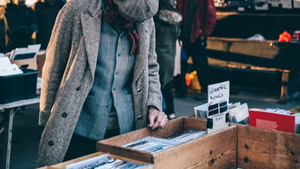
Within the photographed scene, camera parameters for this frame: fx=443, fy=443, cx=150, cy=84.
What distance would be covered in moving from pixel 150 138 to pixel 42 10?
7815 millimetres

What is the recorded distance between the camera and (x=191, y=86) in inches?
348

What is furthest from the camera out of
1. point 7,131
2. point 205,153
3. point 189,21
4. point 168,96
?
point 189,21

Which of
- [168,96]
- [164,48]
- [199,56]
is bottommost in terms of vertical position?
[168,96]

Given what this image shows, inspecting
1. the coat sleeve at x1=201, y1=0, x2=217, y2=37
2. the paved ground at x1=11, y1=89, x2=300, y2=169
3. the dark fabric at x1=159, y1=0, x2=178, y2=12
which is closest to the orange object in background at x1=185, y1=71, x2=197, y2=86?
the paved ground at x1=11, y1=89, x2=300, y2=169

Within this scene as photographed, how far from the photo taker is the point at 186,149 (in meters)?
2.15

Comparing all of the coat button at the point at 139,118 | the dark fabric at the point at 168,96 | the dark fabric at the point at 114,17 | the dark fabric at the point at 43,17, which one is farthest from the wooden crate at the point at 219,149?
the dark fabric at the point at 43,17

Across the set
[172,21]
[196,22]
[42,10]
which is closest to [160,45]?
[172,21]

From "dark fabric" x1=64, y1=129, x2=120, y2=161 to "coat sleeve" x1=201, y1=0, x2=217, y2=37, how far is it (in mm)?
5336

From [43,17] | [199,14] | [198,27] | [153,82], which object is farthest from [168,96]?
[43,17]

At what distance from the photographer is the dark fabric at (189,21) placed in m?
7.43

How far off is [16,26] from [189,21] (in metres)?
3.60

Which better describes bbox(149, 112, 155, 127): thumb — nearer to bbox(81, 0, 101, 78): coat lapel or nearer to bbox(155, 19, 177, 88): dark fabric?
bbox(81, 0, 101, 78): coat lapel

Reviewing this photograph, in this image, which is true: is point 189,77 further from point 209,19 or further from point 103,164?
point 103,164

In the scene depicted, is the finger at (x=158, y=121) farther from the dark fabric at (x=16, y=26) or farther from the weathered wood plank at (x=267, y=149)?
the dark fabric at (x=16, y=26)
